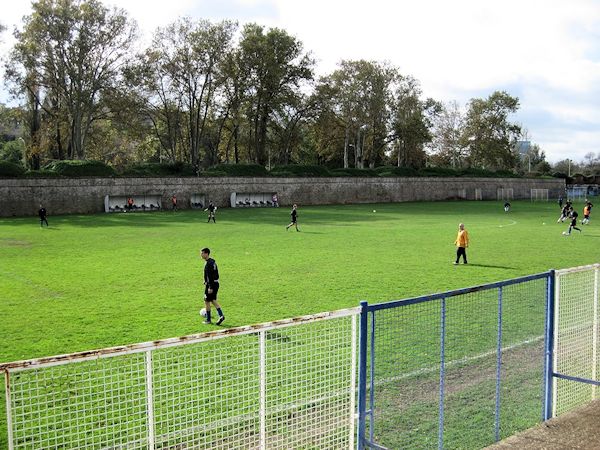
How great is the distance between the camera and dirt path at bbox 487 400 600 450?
5617mm

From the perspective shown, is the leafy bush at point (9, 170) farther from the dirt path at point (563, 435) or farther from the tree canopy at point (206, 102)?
the dirt path at point (563, 435)

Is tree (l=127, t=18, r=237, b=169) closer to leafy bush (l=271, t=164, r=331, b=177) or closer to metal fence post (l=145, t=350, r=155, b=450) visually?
leafy bush (l=271, t=164, r=331, b=177)

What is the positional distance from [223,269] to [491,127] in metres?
72.7

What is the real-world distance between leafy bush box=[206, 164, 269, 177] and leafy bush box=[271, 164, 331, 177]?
2.30m

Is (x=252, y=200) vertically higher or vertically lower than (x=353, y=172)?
lower

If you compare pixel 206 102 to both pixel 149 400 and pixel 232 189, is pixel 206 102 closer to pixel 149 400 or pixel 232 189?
pixel 232 189

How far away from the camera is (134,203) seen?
1928 inches

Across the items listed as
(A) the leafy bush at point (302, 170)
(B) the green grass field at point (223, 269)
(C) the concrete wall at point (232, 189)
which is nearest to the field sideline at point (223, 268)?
(B) the green grass field at point (223, 269)

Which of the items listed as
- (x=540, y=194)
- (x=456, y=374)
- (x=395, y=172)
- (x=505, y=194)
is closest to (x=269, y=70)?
(x=395, y=172)

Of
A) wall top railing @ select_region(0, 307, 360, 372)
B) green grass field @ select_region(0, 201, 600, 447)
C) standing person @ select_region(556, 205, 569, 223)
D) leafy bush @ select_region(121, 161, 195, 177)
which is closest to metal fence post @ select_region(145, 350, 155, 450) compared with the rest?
wall top railing @ select_region(0, 307, 360, 372)

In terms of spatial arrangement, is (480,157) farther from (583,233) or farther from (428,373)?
(428,373)

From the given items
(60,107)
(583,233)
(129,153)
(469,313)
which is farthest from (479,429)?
(129,153)

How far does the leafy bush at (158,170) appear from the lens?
5100 centimetres

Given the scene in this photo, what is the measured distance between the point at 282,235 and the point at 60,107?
104ft
